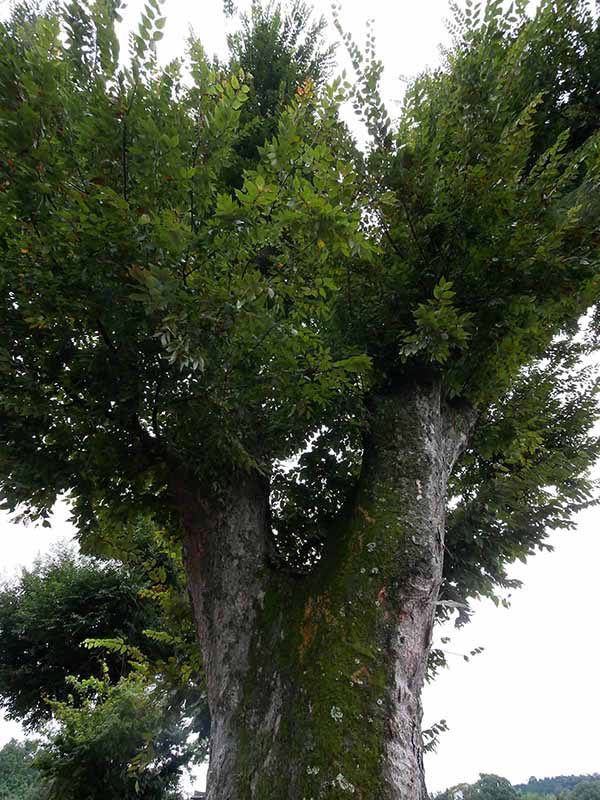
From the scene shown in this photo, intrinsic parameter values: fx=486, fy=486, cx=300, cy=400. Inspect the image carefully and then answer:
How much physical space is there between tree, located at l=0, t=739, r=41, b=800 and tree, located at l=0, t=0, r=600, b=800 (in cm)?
1890

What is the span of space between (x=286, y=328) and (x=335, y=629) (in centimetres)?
155

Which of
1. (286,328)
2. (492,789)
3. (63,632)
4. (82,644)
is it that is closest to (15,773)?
(63,632)

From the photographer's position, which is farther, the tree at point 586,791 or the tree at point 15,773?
the tree at point 15,773

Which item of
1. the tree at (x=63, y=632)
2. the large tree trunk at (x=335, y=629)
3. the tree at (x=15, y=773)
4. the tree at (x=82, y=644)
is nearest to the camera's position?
the large tree trunk at (x=335, y=629)

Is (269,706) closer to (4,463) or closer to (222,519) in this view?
(222,519)

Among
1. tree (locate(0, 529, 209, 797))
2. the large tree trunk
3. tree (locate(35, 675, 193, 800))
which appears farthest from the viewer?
tree (locate(0, 529, 209, 797))

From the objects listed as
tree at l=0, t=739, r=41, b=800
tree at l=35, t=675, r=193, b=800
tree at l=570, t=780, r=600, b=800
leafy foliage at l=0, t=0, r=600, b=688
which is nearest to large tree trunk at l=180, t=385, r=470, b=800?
leafy foliage at l=0, t=0, r=600, b=688

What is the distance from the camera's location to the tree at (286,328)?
218cm

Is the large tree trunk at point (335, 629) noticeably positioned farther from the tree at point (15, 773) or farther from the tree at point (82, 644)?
the tree at point (15, 773)

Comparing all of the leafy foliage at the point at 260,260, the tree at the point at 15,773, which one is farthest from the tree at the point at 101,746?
the tree at the point at 15,773

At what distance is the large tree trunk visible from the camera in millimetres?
2104

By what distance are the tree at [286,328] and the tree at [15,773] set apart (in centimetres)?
1890

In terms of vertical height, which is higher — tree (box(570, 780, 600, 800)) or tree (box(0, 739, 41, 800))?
tree (box(0, 739, 41, 800))

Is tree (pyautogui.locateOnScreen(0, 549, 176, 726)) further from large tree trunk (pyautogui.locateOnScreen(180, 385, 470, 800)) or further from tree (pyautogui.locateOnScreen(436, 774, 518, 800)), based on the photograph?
tree (pyautogui.locateOnScreen(436, 774, 518, 800))
